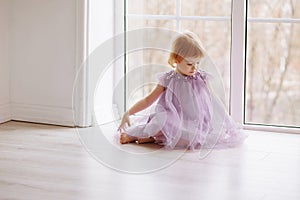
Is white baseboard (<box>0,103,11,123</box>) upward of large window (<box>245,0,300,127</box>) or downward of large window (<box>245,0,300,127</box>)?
downward

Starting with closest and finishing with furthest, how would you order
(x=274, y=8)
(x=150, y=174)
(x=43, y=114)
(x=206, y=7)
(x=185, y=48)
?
(x=150, y=174), (x=185, y=48), (x=274, y=8), (x=206, y=7), (x=43, y=114)

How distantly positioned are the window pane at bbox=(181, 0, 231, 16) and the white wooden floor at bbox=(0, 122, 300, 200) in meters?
0.66

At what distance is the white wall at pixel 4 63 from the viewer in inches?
133

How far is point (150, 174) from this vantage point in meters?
2.46

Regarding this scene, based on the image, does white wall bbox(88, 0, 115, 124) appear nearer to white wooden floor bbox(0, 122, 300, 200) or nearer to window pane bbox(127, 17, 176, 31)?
A: window pane bbox(127, 17, 176, 31)

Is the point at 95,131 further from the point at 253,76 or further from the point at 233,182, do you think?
the point at 233,182

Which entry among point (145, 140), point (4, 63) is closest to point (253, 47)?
point (145, 140)

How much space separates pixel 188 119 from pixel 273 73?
21.5 inches

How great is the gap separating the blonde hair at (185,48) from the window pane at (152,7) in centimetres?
44

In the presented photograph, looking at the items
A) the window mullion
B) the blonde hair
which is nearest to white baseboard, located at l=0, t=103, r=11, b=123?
the blonde hair

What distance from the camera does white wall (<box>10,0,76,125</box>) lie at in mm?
3289

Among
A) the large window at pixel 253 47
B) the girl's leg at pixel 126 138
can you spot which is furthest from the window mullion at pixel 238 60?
the girl's leg at pixel 126 138

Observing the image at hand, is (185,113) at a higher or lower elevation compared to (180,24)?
lower

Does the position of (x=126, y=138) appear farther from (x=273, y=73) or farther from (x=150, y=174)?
(x=273, y=73)
